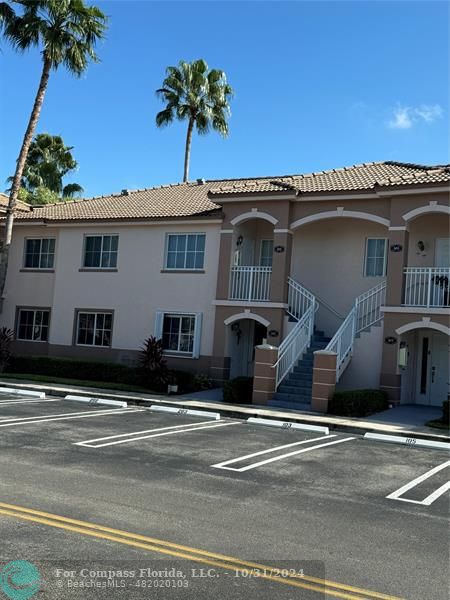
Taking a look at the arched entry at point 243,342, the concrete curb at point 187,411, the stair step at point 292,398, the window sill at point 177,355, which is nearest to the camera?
the concrete curb at point 187,411

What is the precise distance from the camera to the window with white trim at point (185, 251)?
2283 centimetres

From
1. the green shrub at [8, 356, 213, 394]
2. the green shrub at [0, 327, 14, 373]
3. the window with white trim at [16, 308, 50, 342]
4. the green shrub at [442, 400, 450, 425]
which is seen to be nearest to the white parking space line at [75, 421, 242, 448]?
the green shrub at [442, 400, 450, 425]

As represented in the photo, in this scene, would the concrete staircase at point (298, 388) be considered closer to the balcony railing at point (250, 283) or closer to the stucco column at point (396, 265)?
the balcony railing at point (250, 283)

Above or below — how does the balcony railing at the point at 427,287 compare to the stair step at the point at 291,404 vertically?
above

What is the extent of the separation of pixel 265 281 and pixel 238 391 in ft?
14.8

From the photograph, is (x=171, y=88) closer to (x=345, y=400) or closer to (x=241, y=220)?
(x=241, y=220)

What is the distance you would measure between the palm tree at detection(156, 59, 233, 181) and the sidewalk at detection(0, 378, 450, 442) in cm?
2291

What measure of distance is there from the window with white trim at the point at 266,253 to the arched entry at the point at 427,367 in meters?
5.58

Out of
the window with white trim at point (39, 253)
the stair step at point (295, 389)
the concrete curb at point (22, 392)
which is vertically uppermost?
the window with white trim at point (39, 253)

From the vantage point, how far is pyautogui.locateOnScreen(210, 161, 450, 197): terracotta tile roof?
1913cm

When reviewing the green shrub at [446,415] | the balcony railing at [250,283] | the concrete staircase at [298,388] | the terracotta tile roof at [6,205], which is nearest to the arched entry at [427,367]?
the concrete staircase at [298,388]

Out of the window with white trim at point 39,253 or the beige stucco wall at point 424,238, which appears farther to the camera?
the window with white trim at point 39,253

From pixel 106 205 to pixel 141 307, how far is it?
532 centimetres

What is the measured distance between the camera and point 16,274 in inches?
1038
